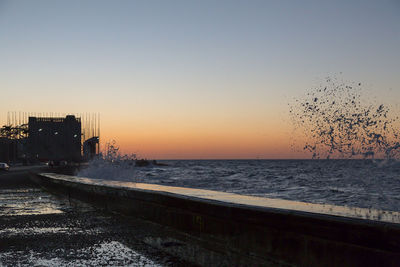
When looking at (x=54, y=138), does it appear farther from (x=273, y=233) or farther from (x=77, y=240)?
(x=273, y=233)

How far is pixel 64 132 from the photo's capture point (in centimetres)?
18988

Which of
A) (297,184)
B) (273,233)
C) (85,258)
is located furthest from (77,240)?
(297,184)

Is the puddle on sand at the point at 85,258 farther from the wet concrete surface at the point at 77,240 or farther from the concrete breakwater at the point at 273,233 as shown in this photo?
the concrete breakwater at the point at 273,233

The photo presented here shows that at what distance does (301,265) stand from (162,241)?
2.50m

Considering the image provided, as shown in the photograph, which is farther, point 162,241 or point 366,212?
point 162,241

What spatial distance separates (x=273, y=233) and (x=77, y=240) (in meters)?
3.09

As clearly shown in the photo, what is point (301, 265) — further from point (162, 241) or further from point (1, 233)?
point (1, 233)

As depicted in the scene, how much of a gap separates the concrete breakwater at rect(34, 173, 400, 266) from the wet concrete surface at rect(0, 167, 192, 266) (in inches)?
14.0

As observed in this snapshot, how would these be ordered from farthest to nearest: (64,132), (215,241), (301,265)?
(64,132), (215,241), (301,265)

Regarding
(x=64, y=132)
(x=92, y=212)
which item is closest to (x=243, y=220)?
(x=92, y=212)

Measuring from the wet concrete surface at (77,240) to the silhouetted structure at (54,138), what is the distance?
565ft

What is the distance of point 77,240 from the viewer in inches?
238

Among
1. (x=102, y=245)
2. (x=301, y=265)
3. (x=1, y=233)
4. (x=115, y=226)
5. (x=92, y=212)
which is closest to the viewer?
(x=301, y=265)

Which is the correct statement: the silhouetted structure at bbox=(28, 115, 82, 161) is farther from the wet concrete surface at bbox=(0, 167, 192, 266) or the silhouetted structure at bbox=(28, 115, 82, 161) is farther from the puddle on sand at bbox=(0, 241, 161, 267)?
the puddle on sand at bbox=(0, 241, 161, 267)
